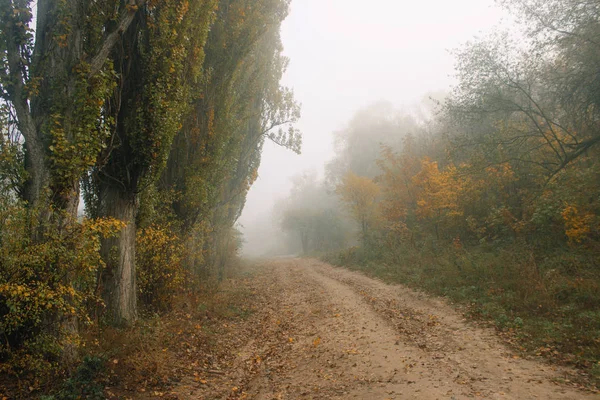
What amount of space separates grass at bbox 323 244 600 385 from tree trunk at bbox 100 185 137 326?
7744 millimetres

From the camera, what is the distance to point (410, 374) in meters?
5.27

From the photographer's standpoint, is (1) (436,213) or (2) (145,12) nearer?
(2) (145,12)

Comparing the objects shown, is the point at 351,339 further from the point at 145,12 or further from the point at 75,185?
the point at 145,12

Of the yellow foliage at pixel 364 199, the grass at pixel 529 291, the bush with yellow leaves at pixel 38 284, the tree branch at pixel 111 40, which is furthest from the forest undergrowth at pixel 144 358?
the yellow foliage at pixel 364 199

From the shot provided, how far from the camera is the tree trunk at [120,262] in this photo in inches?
270

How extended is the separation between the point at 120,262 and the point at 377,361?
18.1 ft

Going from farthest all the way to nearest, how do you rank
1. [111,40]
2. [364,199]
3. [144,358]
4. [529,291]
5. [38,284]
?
1. [364,199]
2. [529,291]
3. [111,40]
4. [144,358]
5. [38,284]

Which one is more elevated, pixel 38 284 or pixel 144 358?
pixel 38 284

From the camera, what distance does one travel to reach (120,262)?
701cm

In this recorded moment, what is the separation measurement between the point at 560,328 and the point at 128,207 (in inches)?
364

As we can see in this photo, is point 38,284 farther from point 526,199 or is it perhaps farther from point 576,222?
point 526,199

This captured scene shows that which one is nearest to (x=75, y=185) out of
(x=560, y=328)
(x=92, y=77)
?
(x=92, y=77)

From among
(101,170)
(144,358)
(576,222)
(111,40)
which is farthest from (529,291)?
(111,40)

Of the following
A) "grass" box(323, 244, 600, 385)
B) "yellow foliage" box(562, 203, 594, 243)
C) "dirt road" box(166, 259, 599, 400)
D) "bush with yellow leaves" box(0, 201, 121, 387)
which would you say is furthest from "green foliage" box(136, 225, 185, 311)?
"yellow foliage" box(562, 203, 594, 243)
